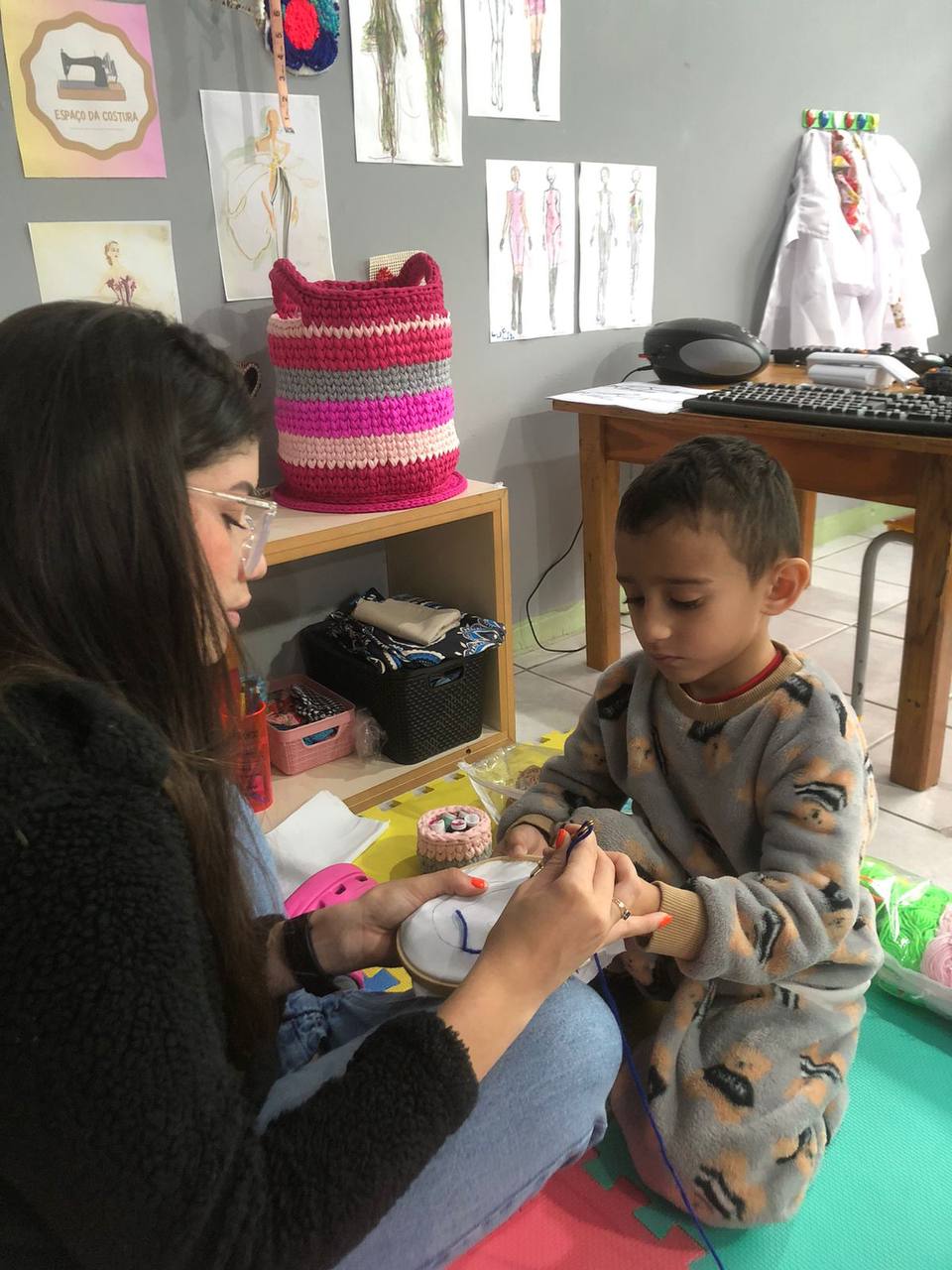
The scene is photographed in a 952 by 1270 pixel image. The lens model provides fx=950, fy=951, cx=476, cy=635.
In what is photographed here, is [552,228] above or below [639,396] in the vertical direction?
above

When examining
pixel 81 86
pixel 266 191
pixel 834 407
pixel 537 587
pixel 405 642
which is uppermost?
pixel 81 86

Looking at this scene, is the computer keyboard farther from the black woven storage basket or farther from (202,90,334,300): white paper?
(202,90,334,300): white paper

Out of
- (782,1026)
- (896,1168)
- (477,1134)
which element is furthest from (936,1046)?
(477,1134)

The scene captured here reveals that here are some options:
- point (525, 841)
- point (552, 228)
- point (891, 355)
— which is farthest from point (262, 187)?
point (891, 355)

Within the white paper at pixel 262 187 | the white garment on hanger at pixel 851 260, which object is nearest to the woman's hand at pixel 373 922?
the white paper at pixel 262 187

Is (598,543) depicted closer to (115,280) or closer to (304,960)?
(115,280)

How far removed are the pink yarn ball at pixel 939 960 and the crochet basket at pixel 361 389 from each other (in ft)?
3.24

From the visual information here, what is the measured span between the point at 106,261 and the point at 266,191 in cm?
30

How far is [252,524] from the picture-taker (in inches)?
28.7

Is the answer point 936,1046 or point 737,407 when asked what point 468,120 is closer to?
point 737,407

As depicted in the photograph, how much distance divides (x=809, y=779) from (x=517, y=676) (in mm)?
1312

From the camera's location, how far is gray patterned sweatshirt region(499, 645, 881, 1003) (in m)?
0.87

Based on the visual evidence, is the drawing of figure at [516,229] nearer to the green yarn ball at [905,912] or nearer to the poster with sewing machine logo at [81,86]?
the poster with sewing machine logo at [81,86]

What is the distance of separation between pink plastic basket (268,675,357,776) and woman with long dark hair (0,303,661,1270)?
0.96 metres
